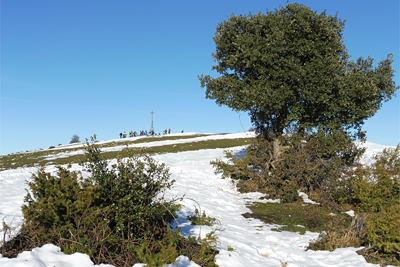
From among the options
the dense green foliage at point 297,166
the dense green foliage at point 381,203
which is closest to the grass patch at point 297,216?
the dense green foliage at point 297,166

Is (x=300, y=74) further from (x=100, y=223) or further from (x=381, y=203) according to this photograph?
(x=100, y=223)

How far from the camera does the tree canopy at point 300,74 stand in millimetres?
15844

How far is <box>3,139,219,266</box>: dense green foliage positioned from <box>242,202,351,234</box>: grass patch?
512cm

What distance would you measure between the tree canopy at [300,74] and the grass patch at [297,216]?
5554 mm

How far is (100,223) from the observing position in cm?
619

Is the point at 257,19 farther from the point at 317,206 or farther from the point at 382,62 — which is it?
the point at 317,206

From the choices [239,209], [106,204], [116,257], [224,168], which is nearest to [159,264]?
[116,257]

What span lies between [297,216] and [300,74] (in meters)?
7.92

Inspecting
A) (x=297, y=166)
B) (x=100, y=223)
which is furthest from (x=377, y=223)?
(x=297, y=166)

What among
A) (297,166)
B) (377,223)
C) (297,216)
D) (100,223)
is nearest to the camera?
(100,223)

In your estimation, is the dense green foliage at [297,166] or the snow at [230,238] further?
the dense green foliage at [297,166]

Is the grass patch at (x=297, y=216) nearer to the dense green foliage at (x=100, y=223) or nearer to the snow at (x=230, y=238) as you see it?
the snow at (x=230, y=238)

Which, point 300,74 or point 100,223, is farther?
point 300,74

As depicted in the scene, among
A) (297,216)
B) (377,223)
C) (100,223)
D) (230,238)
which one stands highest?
(100,223)
